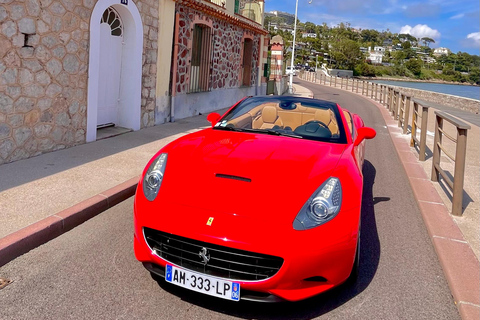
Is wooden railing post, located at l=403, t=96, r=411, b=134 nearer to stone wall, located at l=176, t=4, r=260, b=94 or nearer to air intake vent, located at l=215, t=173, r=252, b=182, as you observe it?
stone wall, located at l=176, t=4, r=260, b=94

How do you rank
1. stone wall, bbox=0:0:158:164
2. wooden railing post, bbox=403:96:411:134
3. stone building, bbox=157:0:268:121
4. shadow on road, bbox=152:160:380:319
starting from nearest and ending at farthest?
shadow on road, bbox=152:160:380:319 → stone wall, bbox=0:0:158:164 → stone building, bbox=157:0:268:121 → wooden railing post, bbox=403:96:411:134

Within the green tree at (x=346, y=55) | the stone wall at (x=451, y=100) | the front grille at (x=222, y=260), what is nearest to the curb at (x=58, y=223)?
the front grille at (x=222, y=260)

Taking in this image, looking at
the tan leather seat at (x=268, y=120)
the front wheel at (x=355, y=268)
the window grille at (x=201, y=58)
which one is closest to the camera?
the front wheel at (x=355, y=268)

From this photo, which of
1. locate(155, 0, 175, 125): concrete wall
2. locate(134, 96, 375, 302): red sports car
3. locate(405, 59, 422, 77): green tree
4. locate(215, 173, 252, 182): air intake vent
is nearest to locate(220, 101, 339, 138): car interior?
locate(134, 96, 375, 302): red sports car

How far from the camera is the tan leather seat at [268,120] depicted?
459cm

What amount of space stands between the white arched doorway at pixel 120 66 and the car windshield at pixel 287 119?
14.9 feet

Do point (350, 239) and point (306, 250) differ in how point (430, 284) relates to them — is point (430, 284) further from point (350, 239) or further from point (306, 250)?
point (306, 250)

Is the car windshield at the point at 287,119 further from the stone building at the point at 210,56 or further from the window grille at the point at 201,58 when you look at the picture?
the window grille at the point at 201,58

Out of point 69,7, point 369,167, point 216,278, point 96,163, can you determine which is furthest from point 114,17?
point 216,278

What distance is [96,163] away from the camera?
636 centimetres

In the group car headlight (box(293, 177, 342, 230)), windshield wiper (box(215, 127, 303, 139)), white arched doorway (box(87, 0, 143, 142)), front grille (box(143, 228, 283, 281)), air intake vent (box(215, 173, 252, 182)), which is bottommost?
front grille (box(143, 228, 283, 281))

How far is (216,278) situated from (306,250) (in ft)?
1.97

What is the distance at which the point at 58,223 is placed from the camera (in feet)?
13.3

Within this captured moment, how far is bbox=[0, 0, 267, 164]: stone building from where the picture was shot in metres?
6.01
